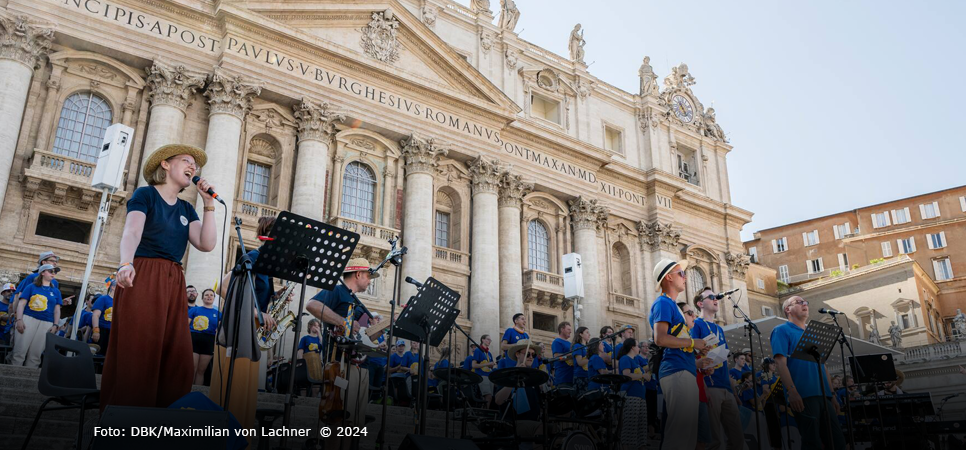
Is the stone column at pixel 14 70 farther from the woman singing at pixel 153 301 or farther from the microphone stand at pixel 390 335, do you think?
the woman singing at pixel 153 301

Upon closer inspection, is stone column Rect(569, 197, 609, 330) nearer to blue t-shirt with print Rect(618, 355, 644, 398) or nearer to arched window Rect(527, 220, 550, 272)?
arched window Rect(527, 220, 550, 272)

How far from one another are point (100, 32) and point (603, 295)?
60.5 ft

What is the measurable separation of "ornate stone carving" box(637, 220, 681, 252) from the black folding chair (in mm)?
25131

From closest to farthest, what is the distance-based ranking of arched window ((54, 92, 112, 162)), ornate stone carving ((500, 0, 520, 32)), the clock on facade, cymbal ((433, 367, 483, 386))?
1. cymbal ((433, 367, 483, 386))
2. arched window ((54, 92, 112, 162))
3. ornate stone carving ((500, 0, 520, 32))
4. the clock on facade

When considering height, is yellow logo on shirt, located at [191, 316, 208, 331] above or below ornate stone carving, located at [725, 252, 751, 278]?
below

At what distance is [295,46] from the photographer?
67.6ft

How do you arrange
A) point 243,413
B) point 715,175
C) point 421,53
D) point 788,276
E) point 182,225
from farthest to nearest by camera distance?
point 788,276, point 715,175, point 421,53, point 243,413, point 182,225

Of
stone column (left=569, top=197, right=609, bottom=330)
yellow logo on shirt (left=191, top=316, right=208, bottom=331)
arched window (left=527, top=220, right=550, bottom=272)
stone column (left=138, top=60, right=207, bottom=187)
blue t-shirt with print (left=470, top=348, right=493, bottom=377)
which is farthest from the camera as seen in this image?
arched window (left=527, top=220, right=550, bottom=272)

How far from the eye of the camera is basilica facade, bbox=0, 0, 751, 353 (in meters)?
17.2

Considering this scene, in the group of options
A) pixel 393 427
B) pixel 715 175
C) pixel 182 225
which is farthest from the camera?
pixel 715 175

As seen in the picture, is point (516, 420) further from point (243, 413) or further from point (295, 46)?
point (295, 46)

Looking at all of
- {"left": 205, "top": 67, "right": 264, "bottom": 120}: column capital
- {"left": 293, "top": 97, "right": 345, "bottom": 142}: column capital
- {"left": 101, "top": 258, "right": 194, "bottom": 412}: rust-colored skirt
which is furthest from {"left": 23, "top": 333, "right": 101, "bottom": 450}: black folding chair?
{"left": 293, "top": 97, "right": 345, "bottom": 142}: column capital

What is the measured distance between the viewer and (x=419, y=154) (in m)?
22.6

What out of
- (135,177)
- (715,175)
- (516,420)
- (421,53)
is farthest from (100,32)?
(715,175)
